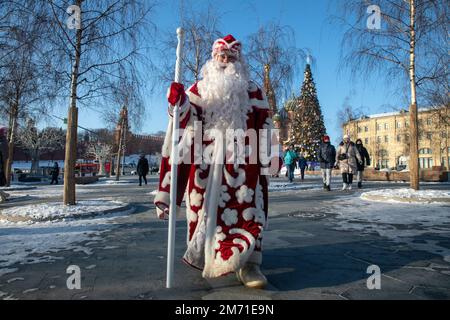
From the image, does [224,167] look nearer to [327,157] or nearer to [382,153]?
[327,157]

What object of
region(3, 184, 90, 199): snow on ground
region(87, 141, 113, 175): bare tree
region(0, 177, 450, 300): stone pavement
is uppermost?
region(87, 141, 113, 175): bare tree

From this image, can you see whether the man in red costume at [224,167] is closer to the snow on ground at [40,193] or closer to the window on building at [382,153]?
the snow on ground at [40,193]

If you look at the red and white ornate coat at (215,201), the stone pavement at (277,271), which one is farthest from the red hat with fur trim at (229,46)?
the stone pavement at (277,271)

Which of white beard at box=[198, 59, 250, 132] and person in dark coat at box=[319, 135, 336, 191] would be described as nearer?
white beard at box=[198, 59, 250, 132]

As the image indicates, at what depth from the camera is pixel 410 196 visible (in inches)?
356

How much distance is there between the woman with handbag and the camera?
1312 centimetres

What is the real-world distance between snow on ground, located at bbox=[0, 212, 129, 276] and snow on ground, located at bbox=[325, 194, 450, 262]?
13.3ft

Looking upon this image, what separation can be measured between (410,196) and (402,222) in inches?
139

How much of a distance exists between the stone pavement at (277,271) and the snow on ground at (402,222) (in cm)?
8

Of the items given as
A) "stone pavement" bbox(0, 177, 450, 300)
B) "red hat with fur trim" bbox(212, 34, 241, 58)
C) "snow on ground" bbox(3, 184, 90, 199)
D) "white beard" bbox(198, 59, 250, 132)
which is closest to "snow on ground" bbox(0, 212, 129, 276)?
"stone pavement" bbox(0, 177, 450, 300)

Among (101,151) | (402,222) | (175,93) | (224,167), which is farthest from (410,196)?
(101,151)

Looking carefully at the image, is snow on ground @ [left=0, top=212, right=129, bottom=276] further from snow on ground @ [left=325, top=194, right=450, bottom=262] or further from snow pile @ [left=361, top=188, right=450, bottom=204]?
snow pile @ [left=361, top=188, right=450, bottom=204]

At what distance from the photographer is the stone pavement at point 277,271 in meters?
2.74

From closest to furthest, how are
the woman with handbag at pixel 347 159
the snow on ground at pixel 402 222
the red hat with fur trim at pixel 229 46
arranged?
the red hat with fur trim at pixel 229 46, the snow on ground at pixel 402 222, the woman with handbag at pixel 347 159
